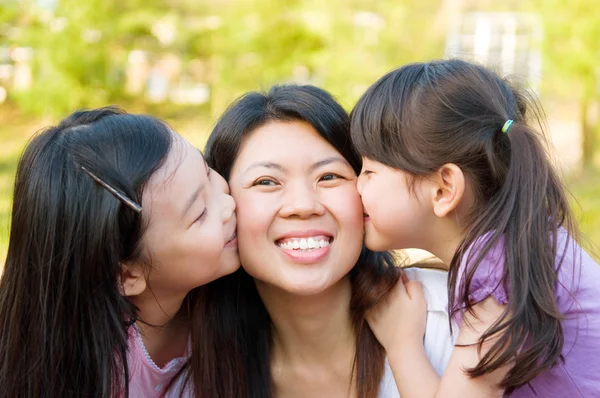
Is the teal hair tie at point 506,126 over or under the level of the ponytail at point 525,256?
over

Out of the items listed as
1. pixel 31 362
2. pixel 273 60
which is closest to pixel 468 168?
pixel 31 362

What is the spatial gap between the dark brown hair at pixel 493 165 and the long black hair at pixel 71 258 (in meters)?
0.81

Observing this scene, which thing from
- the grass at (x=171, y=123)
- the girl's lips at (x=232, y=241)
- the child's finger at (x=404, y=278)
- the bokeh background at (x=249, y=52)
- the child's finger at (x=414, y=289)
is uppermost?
the girl's lips at (x=232, y=241)

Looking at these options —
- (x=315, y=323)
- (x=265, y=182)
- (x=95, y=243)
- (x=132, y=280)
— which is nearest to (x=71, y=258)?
(x=95, y=243)

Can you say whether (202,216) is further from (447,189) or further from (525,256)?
(525,256)

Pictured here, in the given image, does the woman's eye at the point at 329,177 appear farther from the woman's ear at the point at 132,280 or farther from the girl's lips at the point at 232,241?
the woman's ear at the point at 132,280

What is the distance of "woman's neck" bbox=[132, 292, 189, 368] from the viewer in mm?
2623

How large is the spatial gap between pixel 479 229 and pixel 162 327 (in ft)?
3.96

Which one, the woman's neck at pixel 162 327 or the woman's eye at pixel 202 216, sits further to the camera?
the woman's neck at pixel 162 327

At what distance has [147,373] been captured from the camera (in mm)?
2697

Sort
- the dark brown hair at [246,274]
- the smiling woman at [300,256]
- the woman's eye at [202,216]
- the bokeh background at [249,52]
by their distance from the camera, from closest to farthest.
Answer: the woman's eye at [202,216], the smiling woman at [300,256], the dark brown hair at [246,274], the bokeh background at [249,52]

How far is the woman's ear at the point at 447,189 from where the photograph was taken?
2.42 meters

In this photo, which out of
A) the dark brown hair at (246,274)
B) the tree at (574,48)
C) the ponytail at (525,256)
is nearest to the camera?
the ponytail at (525,256)

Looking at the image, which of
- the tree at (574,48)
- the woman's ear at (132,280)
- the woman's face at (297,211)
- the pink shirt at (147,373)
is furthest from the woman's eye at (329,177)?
the tree at (574,48)
